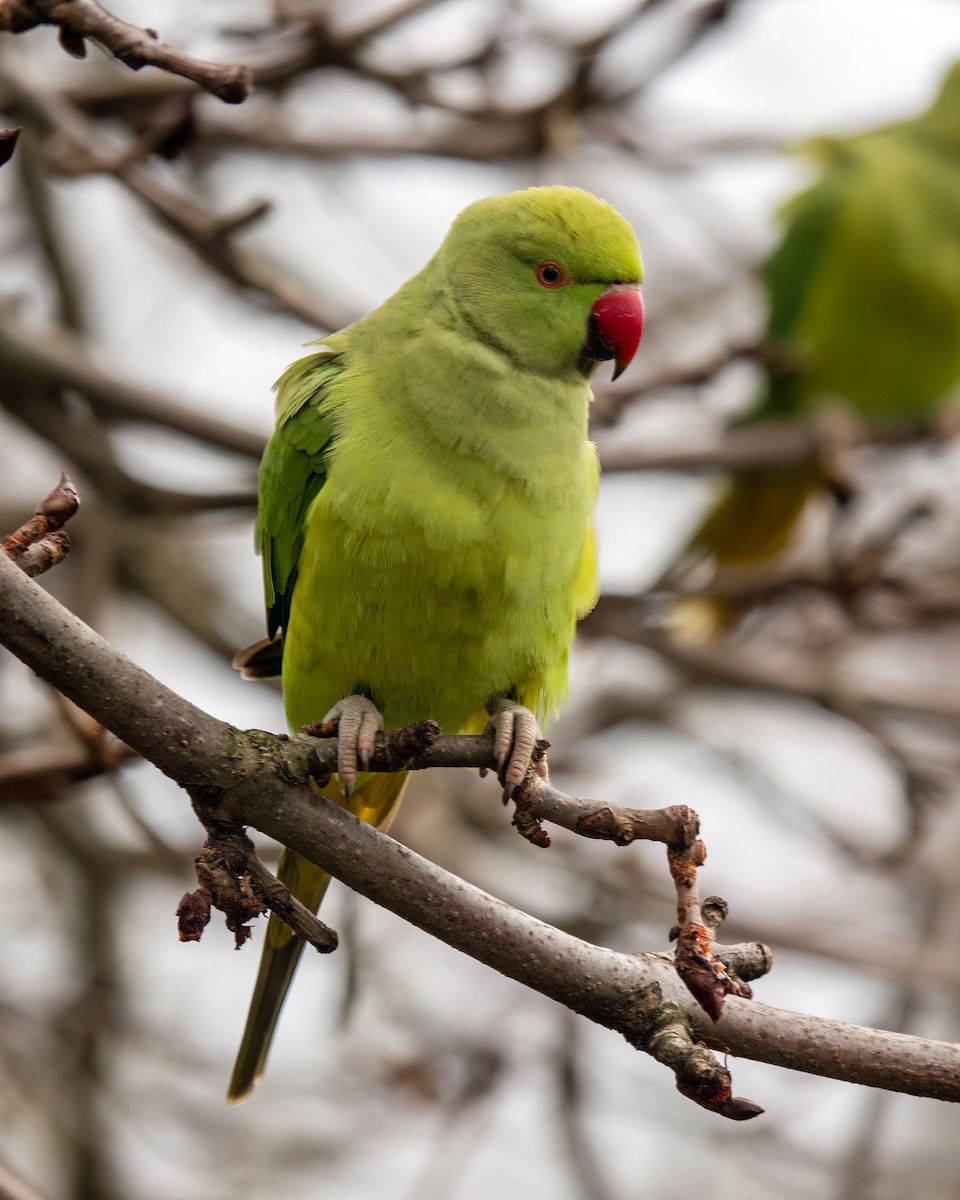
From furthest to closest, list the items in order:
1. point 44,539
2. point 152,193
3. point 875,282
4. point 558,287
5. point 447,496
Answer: point 875,282
point 152,193
point 558,287
point 447,496
point 44,539

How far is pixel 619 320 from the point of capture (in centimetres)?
265

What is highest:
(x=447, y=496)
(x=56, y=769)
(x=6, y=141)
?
(x=6, y=141)

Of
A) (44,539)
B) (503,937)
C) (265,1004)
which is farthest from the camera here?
(265,1004)

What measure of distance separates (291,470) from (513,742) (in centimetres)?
77

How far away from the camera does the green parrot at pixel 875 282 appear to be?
6152mm

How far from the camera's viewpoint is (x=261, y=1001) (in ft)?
8.41

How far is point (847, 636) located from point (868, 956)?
132 centimetres

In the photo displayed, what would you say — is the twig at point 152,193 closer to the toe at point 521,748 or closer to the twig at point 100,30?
the twig at point 100,30

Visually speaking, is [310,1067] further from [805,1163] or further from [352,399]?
[352,399]

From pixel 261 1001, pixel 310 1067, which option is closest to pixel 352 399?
pixel 261 1001

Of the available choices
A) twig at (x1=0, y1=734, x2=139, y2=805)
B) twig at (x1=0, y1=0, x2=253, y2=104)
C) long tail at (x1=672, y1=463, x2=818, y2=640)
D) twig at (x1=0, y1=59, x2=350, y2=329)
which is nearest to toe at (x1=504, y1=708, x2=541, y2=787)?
twig at (x1=0, y1=734, x2=139, y2=805)

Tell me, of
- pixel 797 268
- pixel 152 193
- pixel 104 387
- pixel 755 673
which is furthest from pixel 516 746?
pixel 797 268

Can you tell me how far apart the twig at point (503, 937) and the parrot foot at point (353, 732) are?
0.10 metres

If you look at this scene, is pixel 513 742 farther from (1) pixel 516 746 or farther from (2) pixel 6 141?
(2) pixel 6 141
